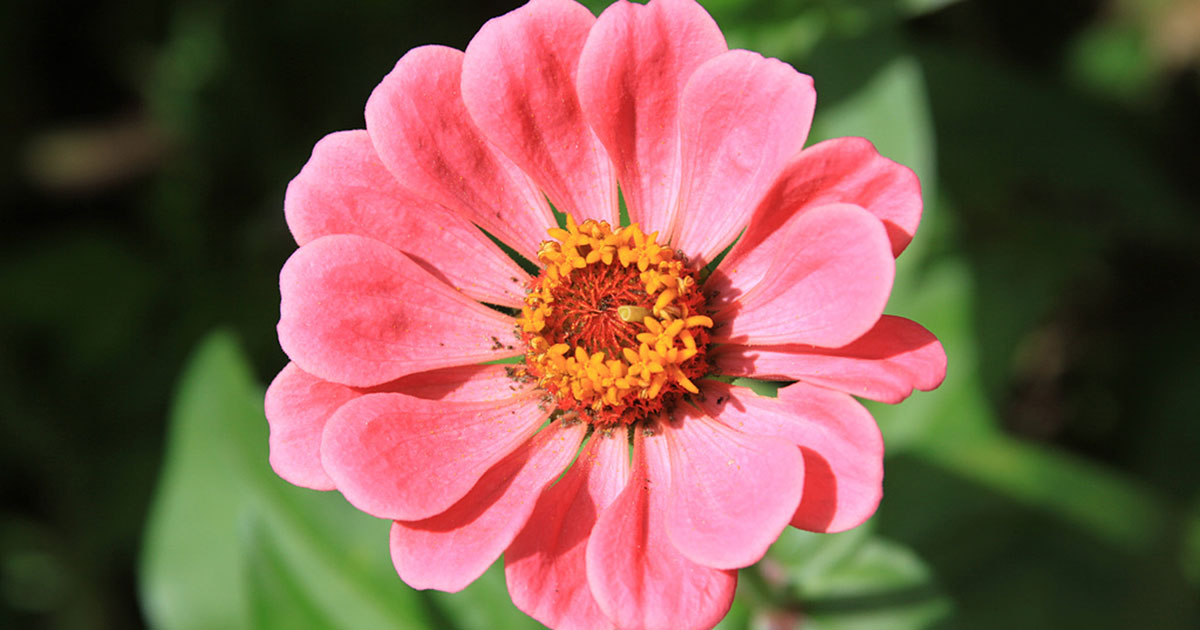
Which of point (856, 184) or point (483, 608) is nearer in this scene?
point (856, 184)

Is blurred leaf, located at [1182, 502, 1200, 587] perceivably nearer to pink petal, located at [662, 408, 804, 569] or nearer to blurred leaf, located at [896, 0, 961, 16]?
blurred leaf, located at [896, 0, 961, 16]

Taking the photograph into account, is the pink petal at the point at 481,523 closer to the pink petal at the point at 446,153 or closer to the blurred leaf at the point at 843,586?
the pink petal at the point at 446,153

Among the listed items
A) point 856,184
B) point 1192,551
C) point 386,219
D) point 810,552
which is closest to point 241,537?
Answer: point 386,219

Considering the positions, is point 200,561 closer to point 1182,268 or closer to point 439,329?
point 439,329

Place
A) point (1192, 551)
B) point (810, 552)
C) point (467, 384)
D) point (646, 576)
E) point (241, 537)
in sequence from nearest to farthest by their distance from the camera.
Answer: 1. point (646, 576)
2. point (467, 384)
3. point (810, 552)
4. point (241, 537)
5. point (1192, 551)

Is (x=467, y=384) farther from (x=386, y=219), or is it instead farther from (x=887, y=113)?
(x=887, y=113)

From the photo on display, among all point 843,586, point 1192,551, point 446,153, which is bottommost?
point 1192,551

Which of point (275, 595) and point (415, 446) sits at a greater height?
point (415, 446)
